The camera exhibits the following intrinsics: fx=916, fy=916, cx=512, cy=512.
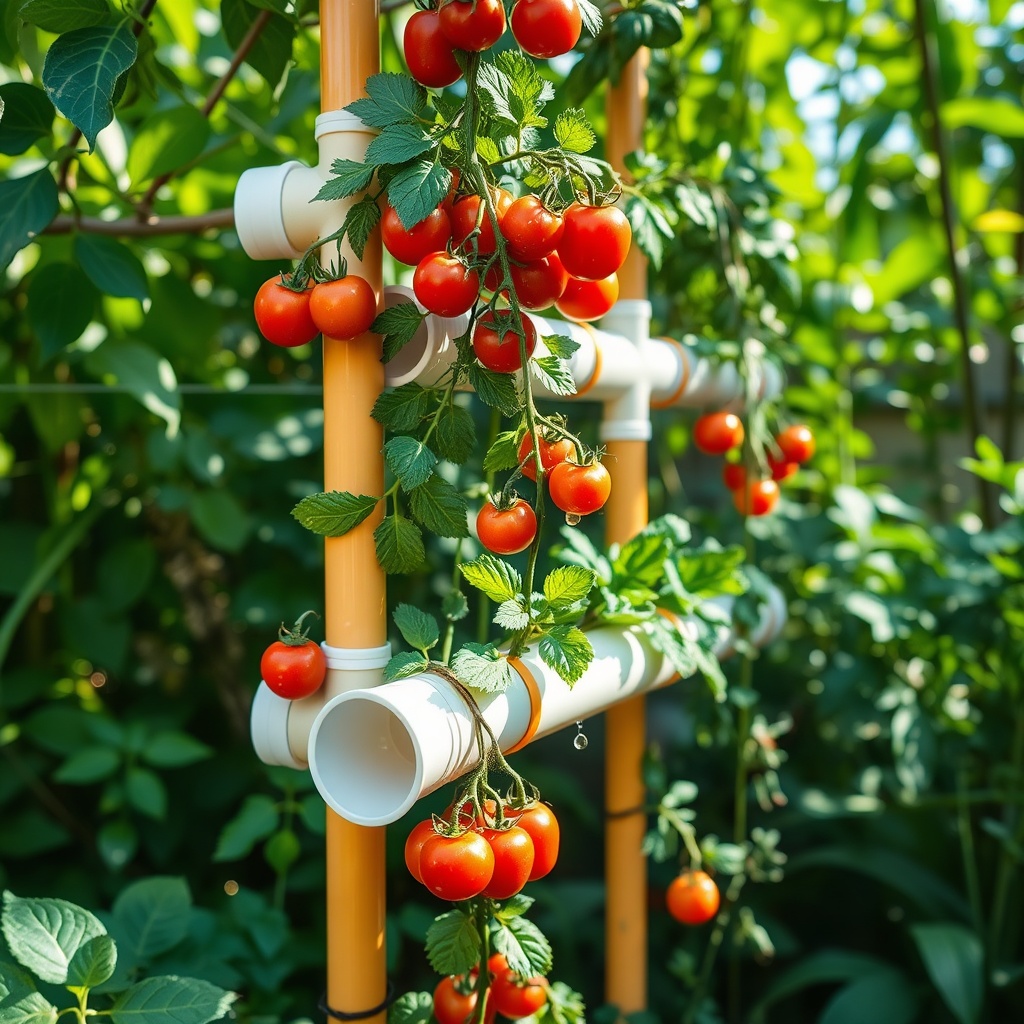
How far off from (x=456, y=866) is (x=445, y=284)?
31 centimetres

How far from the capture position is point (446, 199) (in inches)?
21.3

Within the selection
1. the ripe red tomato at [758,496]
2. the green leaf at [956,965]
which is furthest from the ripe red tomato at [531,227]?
the green leaf at [956,965]

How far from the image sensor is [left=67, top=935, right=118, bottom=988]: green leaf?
0.56 metres

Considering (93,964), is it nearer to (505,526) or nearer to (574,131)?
(505,526)

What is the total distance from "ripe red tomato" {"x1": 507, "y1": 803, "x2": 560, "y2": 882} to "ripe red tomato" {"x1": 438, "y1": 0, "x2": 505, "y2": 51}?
438 millimetres

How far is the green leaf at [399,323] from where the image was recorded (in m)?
0.56

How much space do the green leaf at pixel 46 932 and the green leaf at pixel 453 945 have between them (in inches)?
8.5

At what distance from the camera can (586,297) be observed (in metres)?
0.60

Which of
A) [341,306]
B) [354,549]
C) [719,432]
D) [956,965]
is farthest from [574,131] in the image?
[956,965]

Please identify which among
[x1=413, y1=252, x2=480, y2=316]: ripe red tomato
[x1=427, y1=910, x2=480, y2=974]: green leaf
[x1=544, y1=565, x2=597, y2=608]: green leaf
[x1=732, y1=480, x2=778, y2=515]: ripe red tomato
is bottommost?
[x1=427, y1=910, x2=480, y2=974]: green leaf

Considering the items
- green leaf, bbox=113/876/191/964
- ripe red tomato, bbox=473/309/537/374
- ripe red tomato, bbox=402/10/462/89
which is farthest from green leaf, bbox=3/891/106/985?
ripe red tomato, bbox=402/10/462/89

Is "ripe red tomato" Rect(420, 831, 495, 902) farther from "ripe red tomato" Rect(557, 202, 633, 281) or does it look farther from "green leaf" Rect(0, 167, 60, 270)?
"green leaf" Rect(0, 167, 60, 270)

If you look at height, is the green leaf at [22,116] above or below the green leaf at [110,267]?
above

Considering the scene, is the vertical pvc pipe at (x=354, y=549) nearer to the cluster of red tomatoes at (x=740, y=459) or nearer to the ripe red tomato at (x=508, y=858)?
the ripe red tomato at (x=508, y=858)
